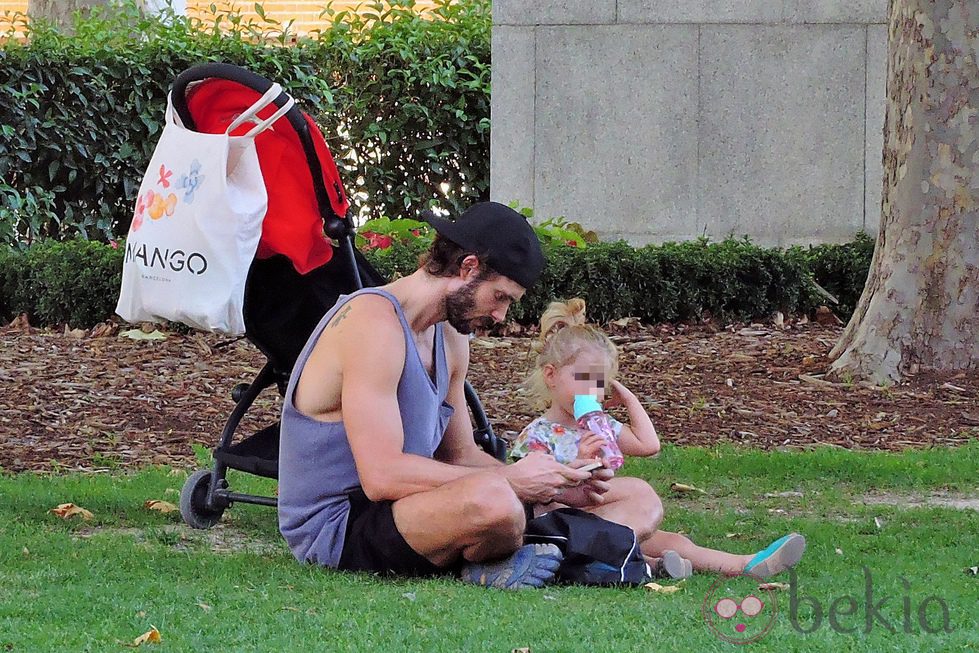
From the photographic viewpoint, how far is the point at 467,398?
5336mm

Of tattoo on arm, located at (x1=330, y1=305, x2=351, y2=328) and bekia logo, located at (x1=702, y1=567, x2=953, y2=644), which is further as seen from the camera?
tattoo on arm, located at (x1=330, y1=305, x2=351, y2=328)

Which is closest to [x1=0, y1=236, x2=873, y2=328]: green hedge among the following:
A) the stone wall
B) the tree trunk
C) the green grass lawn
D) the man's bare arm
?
the stone wall

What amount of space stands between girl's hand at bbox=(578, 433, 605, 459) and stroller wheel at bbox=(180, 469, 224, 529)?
1.58 metres

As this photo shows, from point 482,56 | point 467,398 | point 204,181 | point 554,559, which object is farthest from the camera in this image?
point 482,56

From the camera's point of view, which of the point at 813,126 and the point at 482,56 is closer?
the point at 813,126

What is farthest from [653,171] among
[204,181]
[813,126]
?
[204,181]

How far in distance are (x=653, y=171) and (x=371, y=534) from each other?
774cm

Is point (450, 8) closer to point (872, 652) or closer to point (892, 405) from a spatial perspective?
point (892, 405)

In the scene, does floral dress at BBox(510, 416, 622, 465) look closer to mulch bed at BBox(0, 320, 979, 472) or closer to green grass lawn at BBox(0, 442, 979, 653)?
green grass lawn at BBox(0, 442, 979, 653)

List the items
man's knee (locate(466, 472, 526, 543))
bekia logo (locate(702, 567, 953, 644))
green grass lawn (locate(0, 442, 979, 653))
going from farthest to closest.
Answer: man's knee (locate(466, 472, 526, 543)) < bekia logo (locate(702, 567, 953, 644)) < green grass lawn (locate(0, 442, 979, 653))

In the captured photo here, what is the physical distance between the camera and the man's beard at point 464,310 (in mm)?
4309

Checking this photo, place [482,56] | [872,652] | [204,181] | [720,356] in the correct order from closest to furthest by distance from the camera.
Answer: [872,652] → [204,181] → [720,356] → [482,56]

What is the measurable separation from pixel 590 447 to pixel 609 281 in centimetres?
544

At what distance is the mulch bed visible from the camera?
23.5 ft
